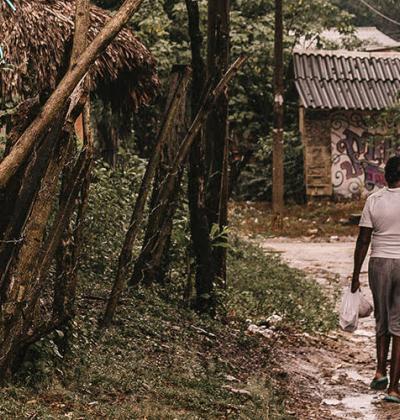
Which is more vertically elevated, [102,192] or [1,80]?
[1,80]

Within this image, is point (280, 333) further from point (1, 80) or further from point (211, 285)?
point (1, 80)

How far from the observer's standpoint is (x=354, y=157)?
25312 millimetres

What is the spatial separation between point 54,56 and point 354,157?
53.1 feet

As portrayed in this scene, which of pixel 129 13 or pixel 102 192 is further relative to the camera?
pixel 102 192

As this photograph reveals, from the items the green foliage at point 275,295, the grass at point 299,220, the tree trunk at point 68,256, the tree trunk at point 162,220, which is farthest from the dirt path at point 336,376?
the grass at point 299,220

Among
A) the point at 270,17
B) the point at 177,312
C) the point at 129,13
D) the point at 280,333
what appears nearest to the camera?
the point at 129,13

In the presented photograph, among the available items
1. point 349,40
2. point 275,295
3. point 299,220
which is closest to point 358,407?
point 275,295

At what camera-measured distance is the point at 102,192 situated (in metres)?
9.86

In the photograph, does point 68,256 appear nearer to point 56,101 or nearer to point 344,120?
point 56,101

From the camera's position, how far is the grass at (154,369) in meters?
4.99

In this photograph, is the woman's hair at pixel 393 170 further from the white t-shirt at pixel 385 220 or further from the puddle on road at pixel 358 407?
the puddle on road at pixel 358 407

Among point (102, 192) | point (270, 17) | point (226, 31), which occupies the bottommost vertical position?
point (102, 192)

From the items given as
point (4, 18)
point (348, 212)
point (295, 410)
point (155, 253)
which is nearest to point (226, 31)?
point (155, 253)

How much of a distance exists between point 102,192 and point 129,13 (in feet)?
17.3
